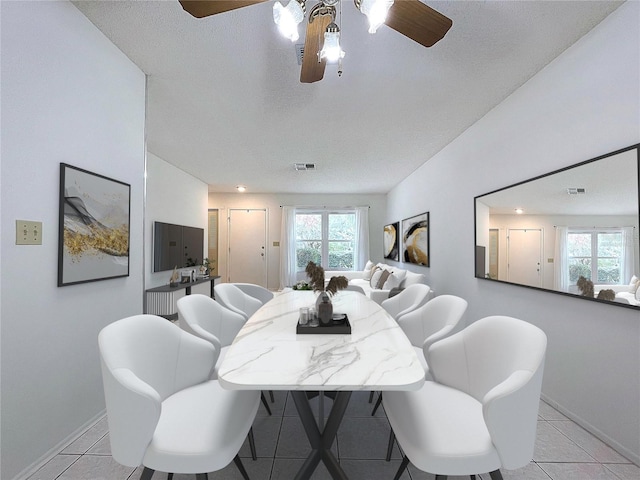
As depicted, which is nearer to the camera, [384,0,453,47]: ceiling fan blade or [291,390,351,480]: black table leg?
[384,0,453,47]: ceiling fan blade

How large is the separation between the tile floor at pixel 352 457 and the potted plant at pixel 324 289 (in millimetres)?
777

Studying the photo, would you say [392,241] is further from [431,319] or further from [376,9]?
[376,9]

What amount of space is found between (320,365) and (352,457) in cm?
92

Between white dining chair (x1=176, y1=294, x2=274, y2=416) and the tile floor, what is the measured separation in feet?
1.29

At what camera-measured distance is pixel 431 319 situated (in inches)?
83.9

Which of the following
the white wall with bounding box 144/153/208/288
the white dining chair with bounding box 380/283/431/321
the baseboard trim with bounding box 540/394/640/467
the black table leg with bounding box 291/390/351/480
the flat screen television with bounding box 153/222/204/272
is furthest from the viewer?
the flat screen television with bounding box 153/222/204/272

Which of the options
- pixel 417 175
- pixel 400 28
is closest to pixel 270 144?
pixel 417 175

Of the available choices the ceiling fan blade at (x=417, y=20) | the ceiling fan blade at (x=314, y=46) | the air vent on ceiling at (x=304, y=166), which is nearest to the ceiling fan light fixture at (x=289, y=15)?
the ceiling fan blade at (x=314, y=46)

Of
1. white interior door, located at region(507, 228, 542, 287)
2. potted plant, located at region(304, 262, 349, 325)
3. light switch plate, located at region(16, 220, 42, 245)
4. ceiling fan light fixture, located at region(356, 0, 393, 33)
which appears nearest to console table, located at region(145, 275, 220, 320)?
light switch plate, located at region(16, 220, 42, 245)

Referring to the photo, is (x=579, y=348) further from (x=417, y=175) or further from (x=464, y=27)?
(x=417, y=175)

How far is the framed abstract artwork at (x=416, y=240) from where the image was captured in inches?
191

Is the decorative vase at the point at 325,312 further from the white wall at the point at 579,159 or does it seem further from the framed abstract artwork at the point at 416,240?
the framed abstract artwork at the point at 416,240

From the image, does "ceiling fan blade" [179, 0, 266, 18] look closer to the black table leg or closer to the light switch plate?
the light switch plate

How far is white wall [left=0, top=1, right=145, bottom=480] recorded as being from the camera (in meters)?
1.48
